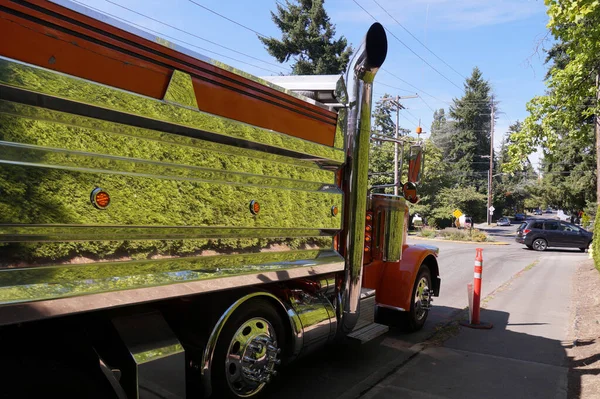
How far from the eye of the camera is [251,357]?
3.27m

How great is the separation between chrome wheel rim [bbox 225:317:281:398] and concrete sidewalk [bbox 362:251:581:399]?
1.07 meters

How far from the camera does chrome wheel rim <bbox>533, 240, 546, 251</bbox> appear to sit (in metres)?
22.1

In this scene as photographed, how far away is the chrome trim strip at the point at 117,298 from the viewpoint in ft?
6.28

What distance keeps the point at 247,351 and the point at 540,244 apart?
74.0 feet

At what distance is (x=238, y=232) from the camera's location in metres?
3.06

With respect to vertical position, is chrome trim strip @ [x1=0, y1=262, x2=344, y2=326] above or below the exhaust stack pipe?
below

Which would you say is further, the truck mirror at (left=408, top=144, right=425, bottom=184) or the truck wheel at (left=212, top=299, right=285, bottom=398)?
the truck mirror at (left=408, top=144, right=425, bottom=184)

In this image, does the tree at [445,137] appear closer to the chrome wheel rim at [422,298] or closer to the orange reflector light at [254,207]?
the chrome wheel rim at [422,298]

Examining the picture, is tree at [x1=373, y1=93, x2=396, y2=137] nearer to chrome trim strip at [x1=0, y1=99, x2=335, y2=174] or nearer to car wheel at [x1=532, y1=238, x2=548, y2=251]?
car wheel at [x1=532, y1=238, x2=548, y2=251]

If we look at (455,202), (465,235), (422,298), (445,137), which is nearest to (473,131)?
(445,137)

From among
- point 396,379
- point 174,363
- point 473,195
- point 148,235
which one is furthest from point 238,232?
point 473,195

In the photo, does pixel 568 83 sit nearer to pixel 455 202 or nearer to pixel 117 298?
pixel 117 298

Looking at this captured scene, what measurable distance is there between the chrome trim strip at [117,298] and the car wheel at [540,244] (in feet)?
72.9

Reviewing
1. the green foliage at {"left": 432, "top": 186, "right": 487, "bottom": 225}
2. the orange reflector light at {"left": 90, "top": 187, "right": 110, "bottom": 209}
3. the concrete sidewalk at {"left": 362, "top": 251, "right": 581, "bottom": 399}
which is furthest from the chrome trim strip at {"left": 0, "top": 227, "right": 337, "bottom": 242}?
the green foliage at {"left": 432, "top": 186, "right": 487, "bottom": 225}
